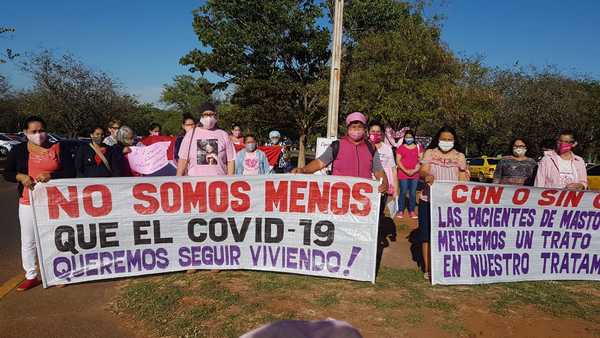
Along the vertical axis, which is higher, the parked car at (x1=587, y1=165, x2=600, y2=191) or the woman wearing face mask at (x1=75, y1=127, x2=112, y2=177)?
the woman wearing face mask at (x1=75, y1=127, x2=112, y2=177)

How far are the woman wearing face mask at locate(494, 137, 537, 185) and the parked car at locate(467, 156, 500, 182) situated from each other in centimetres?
1758

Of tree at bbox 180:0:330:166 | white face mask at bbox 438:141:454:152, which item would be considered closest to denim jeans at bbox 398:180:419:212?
white face mask at bbox 438:141:454:152

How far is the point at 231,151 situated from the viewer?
16.8ft

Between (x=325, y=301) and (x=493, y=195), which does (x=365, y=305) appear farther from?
(x=493, y=195)

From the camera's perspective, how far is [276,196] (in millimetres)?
4734

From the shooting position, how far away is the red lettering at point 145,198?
453 cm

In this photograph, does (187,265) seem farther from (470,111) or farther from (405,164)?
(470,111)

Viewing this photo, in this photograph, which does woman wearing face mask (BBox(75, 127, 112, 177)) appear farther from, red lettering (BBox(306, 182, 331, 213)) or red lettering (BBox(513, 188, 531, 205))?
A: red lettering (BBox(513, 188, 531, 205))

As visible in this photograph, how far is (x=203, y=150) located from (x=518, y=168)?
419cm

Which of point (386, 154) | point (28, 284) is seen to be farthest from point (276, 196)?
point (386, 154)

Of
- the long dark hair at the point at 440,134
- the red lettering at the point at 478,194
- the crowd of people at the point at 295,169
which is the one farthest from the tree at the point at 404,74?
the red lettering at the point at 478,194

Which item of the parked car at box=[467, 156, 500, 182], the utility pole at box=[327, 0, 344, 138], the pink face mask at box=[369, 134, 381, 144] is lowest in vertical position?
the parked car at box=[467, 156, 500, 182]

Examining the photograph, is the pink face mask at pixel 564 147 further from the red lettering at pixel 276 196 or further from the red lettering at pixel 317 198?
the red lettering at pixel 276 196

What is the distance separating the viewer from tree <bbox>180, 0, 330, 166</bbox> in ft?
72.6
